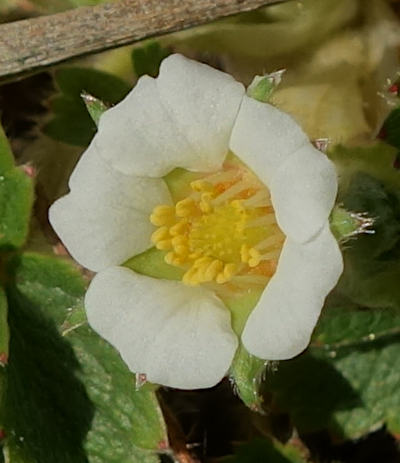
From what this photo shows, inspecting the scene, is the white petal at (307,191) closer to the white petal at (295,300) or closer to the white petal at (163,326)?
the white petal at (295,300)

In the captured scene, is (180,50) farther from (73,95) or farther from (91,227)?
(91,227)

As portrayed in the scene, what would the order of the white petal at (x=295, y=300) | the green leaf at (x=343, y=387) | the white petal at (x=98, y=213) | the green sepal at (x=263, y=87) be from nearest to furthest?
1. the white petal at (x=295, y=300)
2. the green sepal at (x=263, y=87)
3. the white petal at (x=98, y=213)
4. the green leaf at (x=343, y=387)

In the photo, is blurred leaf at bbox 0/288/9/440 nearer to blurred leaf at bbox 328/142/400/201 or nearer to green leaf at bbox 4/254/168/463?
green leaf at bbox 4/254/168/463

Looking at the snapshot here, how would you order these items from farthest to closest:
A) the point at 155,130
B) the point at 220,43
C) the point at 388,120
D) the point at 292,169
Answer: the point at 220,43 < the point at 388,120 < the point at 155,130 < the point at 292,169

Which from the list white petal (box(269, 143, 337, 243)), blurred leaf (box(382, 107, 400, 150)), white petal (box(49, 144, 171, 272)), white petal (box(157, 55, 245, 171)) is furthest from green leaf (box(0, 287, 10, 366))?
blurred leaf (box(382, 107, 400, 150))

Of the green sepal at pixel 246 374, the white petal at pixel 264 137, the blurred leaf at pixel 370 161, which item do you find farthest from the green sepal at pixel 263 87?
the green sepal at pixel 246 374

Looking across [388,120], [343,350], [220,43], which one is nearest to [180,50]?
[220,43]
